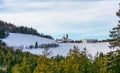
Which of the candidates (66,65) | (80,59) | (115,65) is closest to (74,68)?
(66,65)

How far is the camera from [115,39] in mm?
59031

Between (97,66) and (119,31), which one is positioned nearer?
(119,31)

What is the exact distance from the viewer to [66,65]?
84000mm

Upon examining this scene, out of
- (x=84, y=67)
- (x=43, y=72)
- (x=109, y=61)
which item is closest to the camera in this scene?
(x=109, y=61)

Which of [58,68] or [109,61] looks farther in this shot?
[58,68]

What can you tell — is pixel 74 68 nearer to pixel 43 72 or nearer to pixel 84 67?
pixel 84 67

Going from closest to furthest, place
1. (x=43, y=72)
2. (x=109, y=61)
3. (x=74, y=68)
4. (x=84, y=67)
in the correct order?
(x=109, y=61) → (x=43, y=72) → (x=74, y=68) → (x=84, y=67)

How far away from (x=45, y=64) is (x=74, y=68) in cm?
1212

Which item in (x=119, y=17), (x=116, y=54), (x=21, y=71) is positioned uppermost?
(x=119, y=17)

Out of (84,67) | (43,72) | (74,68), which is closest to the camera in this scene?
(43,72)

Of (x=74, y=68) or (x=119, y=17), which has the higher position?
(x=119, y=17)

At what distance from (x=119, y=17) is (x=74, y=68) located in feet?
80.1

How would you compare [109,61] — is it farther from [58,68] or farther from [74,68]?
[58,68]

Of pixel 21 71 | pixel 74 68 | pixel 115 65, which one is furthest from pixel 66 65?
pixel 115 65
